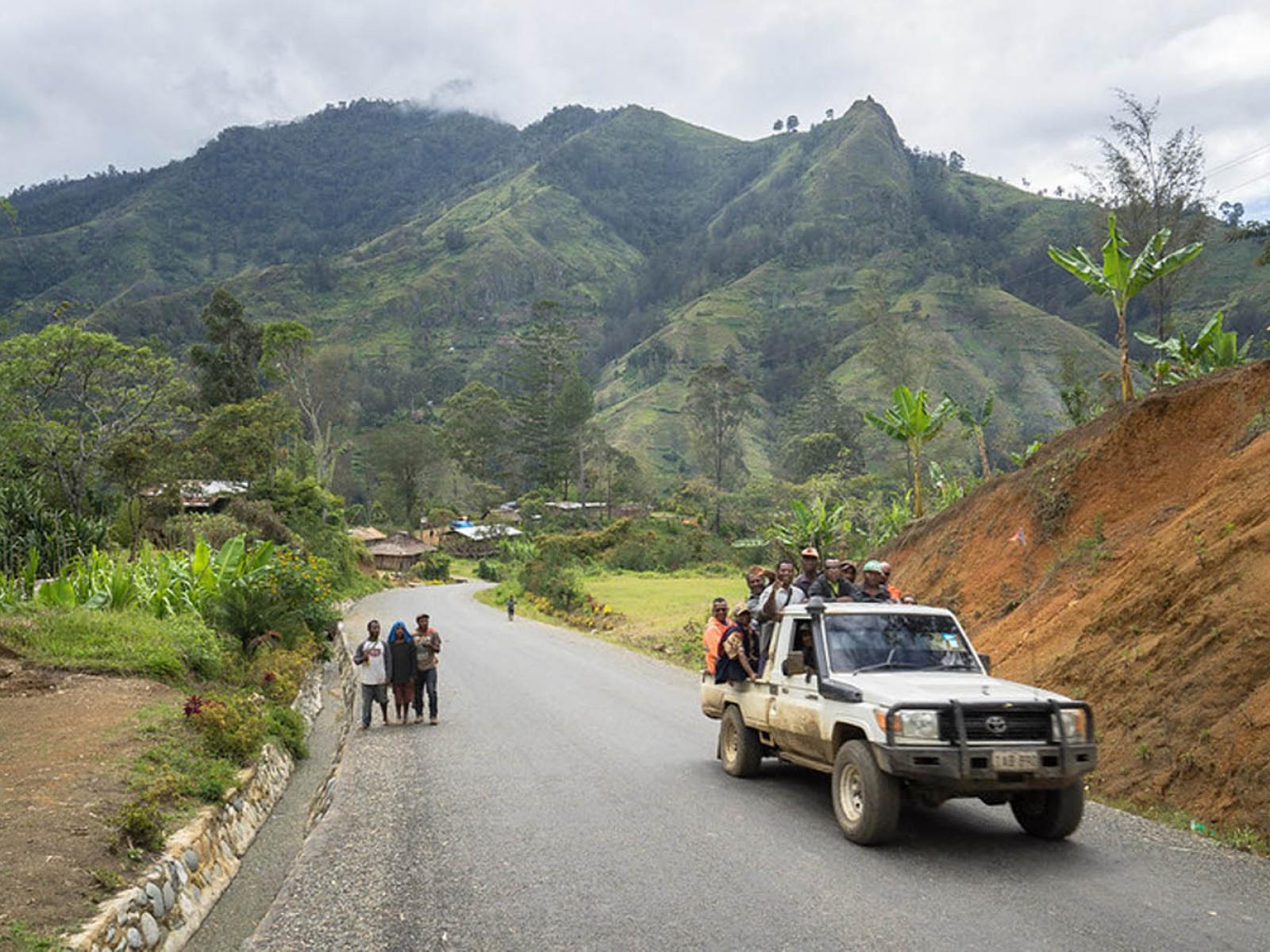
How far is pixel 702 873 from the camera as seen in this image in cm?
643

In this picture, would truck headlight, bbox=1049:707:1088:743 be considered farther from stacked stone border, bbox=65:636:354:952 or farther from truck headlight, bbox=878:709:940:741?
stacked stone border, bbox=65:636:354:952

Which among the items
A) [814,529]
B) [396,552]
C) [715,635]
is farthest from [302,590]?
[396,552]

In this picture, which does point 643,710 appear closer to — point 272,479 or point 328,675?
point 328,675

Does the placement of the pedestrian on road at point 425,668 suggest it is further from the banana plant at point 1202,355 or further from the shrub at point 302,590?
the banana plant at point 1202,355

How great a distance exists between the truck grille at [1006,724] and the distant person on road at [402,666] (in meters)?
9.77

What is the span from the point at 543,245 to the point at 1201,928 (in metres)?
194

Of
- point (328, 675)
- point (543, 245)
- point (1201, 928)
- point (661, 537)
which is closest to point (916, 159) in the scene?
point (543, 245)

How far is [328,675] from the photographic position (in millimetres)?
23469

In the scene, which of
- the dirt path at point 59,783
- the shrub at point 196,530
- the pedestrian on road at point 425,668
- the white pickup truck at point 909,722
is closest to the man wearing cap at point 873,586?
the white pickup truck at point 909,722

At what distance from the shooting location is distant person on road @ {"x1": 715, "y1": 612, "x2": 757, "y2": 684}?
934 centimetres

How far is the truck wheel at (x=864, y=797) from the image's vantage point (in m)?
6.68

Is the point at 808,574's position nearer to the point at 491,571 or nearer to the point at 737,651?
the point at 737,651

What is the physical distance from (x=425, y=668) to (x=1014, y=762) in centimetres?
1015

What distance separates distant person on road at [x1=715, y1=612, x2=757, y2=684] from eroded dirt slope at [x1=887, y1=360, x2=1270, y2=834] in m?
3.43
